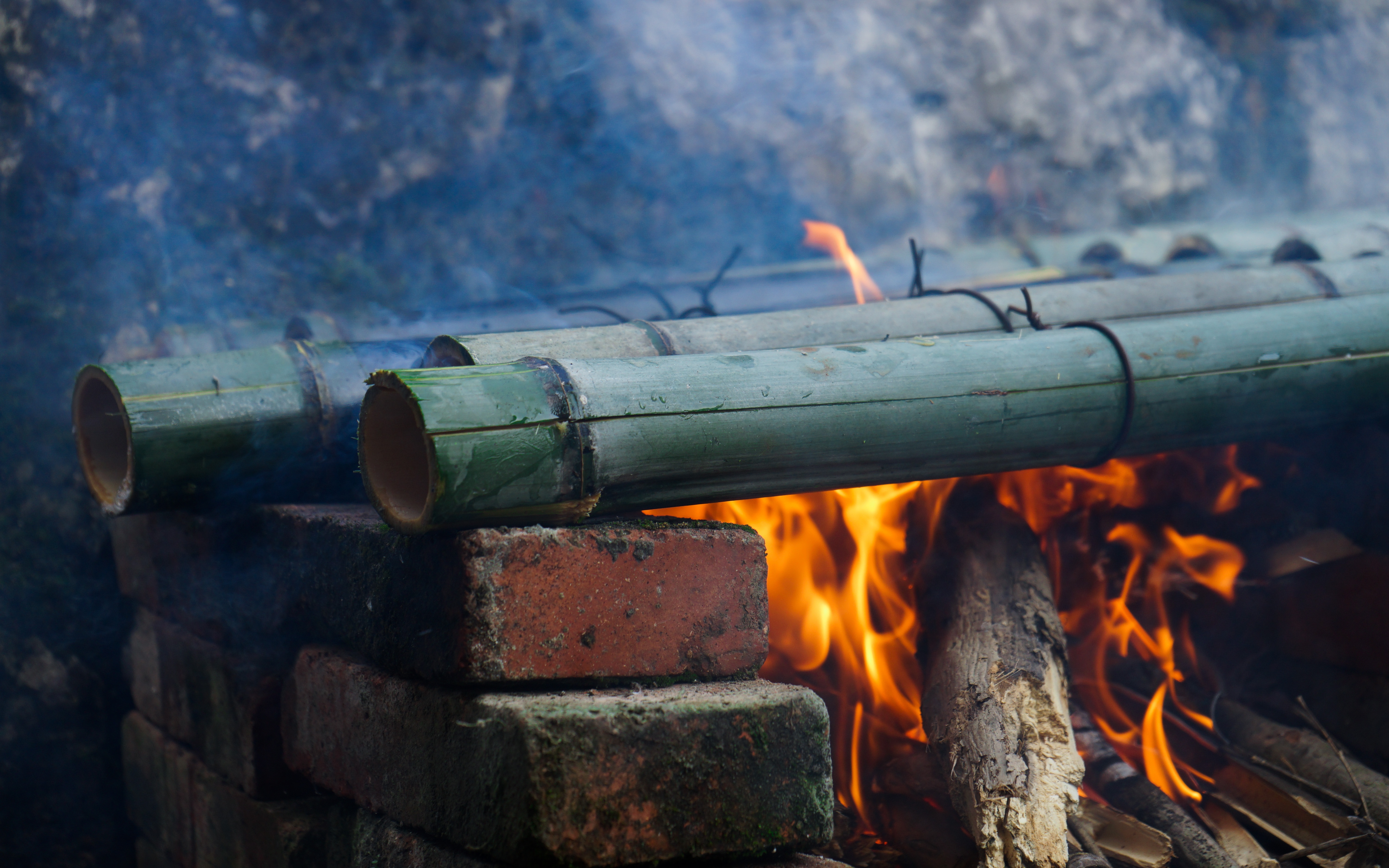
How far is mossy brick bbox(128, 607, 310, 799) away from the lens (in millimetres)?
2180

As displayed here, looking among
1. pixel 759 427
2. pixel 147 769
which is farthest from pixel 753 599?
pixel 147 769

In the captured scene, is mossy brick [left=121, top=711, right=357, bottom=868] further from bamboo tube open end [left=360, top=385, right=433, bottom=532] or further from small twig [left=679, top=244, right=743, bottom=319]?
small twig [left=679, top=244, right=743, bottom=319]

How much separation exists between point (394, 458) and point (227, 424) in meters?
0.63

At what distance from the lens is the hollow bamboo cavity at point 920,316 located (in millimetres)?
2014

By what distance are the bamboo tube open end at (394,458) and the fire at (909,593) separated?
0.71 m

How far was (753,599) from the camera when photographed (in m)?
1.75

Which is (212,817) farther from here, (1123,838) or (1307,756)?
(1307,756)

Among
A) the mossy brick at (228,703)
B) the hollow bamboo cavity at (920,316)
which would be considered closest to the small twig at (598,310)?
the hollow bamboo cavity at (920,316)

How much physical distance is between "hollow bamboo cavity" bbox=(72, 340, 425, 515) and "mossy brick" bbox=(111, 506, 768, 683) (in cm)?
24

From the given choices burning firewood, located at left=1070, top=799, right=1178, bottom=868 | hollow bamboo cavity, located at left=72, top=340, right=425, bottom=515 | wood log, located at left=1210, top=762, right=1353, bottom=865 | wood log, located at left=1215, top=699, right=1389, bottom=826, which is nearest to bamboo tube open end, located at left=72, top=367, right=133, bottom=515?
hollow bamboo cavity, located at left=72, top=340, right=425, bottom=515

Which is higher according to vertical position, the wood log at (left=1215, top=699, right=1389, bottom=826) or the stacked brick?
the stacked brick

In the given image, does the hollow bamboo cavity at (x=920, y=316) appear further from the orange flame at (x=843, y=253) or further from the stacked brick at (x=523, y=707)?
the stacked brick at (x=523, y=707)

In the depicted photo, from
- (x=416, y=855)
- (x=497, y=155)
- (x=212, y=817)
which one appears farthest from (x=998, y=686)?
(x=497, y=155)

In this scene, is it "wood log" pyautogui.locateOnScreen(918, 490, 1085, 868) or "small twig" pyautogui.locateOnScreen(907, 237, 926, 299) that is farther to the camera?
"small twig" pyautogui.locateOnScreen(907, 237, 926, 299)
